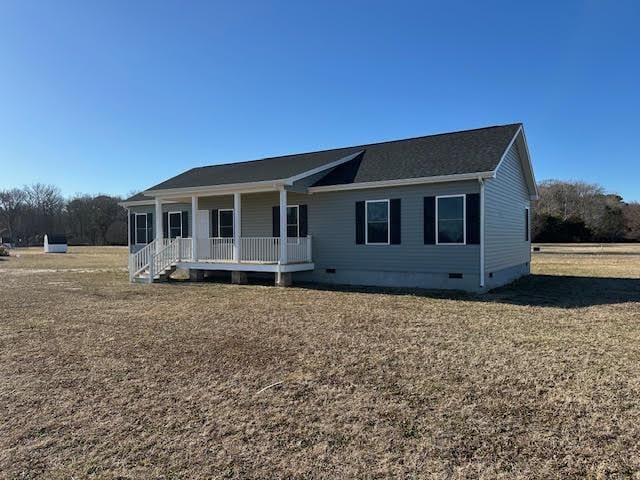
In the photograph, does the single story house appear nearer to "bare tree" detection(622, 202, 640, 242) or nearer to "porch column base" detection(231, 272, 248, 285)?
"porch column base" detection(231, 272, 248, 285)

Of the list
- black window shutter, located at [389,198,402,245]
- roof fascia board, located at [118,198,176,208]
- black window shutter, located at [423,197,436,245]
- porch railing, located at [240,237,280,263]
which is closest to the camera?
black window shutter, located at [423,197,436,245]

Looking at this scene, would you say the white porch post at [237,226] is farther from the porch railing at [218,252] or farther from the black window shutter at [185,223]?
the black window shutter at [185,223]

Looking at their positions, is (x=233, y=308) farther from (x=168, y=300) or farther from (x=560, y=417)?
(x=560, y=417)

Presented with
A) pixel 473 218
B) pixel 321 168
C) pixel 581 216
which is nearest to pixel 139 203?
pixel 321 168

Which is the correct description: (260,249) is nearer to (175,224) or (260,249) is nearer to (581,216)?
(175,224)

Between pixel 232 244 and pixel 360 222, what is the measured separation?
174 inches

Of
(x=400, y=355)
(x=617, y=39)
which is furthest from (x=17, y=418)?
(x=617, y=39)

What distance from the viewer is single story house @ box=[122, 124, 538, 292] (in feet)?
40.1

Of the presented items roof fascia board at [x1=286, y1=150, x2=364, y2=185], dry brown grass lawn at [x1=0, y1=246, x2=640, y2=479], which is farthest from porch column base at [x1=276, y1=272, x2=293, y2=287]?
dry brown grass lawn at [x1=0, y1=246, x2=640, y2=479]

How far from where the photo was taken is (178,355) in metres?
6.02

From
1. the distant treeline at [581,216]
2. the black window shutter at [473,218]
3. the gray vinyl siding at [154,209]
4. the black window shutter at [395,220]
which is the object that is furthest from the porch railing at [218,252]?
the distant treeline at [581,216]

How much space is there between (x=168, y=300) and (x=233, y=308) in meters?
2.32

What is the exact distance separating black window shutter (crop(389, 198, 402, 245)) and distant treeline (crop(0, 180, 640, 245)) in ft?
143

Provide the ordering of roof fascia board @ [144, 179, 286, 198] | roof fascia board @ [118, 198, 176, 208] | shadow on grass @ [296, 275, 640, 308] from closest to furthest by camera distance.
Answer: shadow on grass @ [296, 275, 640, 308] → roof fascia board @ [144, 179, 286, 198] → roof fascia board @ [118, 198, 176, 208]
